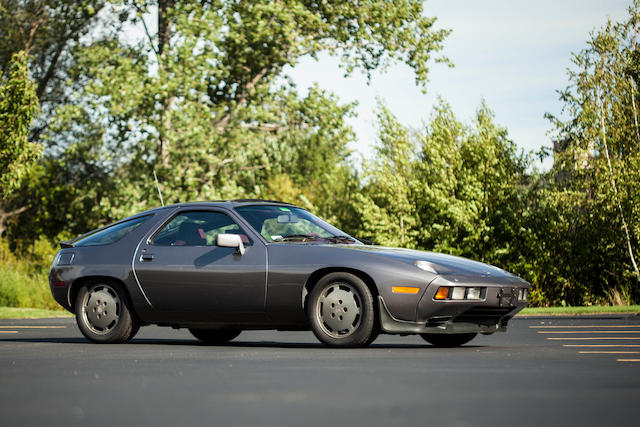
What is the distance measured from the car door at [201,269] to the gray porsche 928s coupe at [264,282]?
13 millimetres

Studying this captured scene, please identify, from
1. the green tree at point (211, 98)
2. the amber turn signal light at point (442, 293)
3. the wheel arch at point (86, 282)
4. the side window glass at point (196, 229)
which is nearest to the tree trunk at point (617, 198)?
the green tree at point (211, 98)

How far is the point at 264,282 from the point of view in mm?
10148

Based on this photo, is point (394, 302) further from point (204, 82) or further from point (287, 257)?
point (204, 82)

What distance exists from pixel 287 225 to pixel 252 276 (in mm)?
792

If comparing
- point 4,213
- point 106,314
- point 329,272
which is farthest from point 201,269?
point 4,213

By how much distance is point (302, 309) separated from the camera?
9953 millimetres

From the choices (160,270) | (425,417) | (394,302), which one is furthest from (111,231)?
(425,417)

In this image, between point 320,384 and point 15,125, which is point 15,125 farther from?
point 320,384

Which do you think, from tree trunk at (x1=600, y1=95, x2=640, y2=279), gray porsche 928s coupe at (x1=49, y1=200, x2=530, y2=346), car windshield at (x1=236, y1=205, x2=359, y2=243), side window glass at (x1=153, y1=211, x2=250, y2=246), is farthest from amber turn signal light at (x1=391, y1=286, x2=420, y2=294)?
tree trunk at (x1=600, y1=95, x2=640, y2=279)

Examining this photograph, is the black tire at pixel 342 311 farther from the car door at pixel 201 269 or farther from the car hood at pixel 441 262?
the car door at pixel 201 269

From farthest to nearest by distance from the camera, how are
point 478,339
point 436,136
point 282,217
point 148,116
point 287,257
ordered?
point 148,116 < point 436,136 < point 478,339 < point 282,217 < point 287,257

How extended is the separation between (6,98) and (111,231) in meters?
13.9

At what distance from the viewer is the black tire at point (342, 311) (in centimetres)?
953

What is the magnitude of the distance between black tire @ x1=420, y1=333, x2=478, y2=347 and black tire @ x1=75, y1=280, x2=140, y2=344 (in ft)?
10.2
